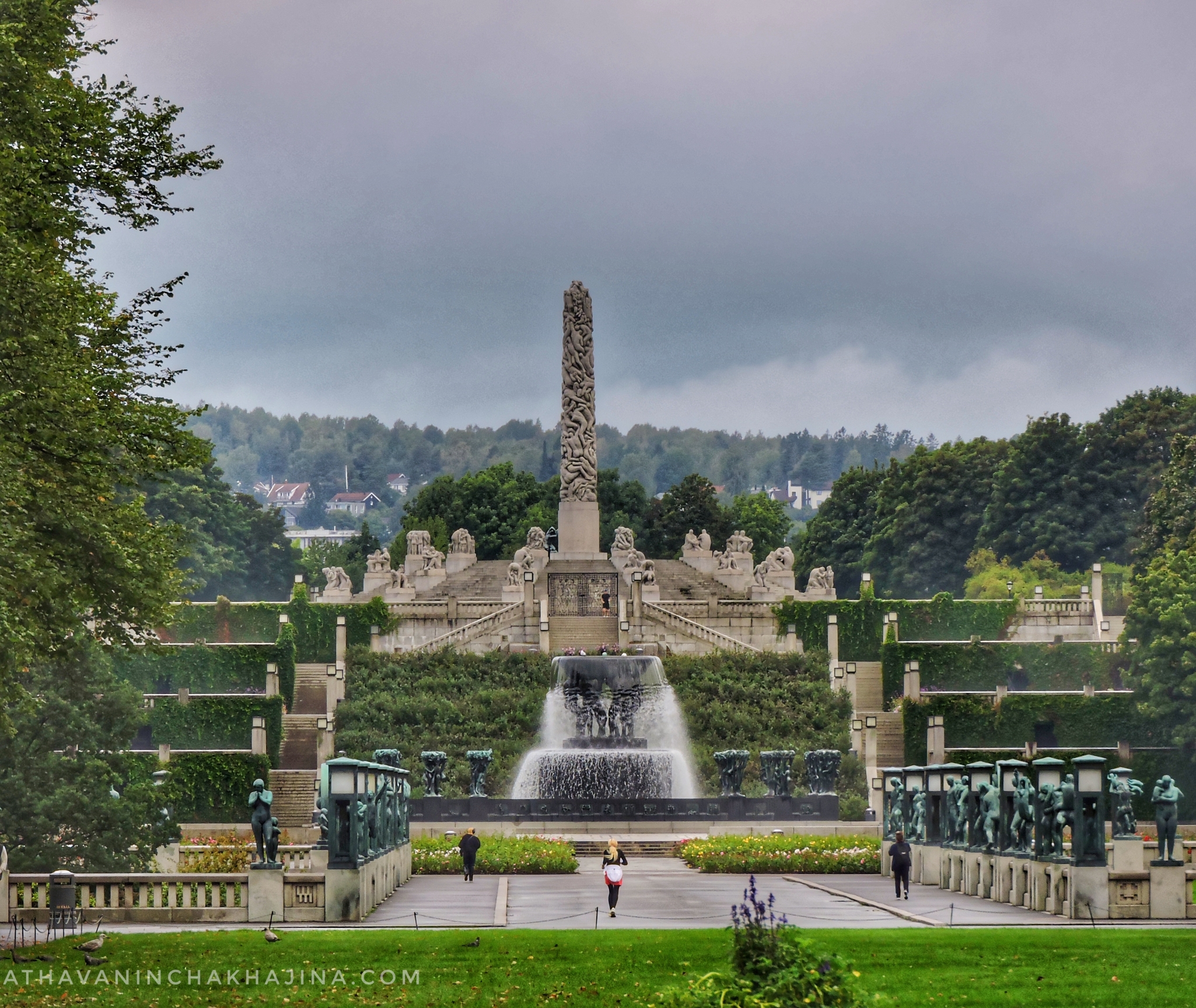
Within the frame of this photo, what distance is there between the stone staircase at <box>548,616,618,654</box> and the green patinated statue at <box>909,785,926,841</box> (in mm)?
36242

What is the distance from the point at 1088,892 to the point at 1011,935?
168 inches

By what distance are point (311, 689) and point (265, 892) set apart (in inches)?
1693

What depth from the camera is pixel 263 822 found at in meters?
31.3

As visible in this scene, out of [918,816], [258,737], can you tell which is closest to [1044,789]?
[918,816]

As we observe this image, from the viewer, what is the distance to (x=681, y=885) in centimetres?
4062

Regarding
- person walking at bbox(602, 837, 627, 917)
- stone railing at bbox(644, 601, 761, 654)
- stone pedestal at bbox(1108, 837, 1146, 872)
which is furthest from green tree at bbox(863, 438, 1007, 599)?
person walking at bbox(602, 837, 627, 917)

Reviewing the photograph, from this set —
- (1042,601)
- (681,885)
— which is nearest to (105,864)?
(681,885)

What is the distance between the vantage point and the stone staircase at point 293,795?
6294 centimetres

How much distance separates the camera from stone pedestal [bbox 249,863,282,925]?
99.3ft

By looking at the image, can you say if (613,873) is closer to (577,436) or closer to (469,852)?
(469,852)

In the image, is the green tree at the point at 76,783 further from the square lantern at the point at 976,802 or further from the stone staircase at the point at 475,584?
the stone staircase at the point at 475,584

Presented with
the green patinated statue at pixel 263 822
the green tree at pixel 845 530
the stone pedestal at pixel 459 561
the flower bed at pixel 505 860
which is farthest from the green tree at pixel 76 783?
the green tree at pixel 845 530

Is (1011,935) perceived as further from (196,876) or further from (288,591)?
(288,591)

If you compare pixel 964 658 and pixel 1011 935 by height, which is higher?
pixel 964 658
